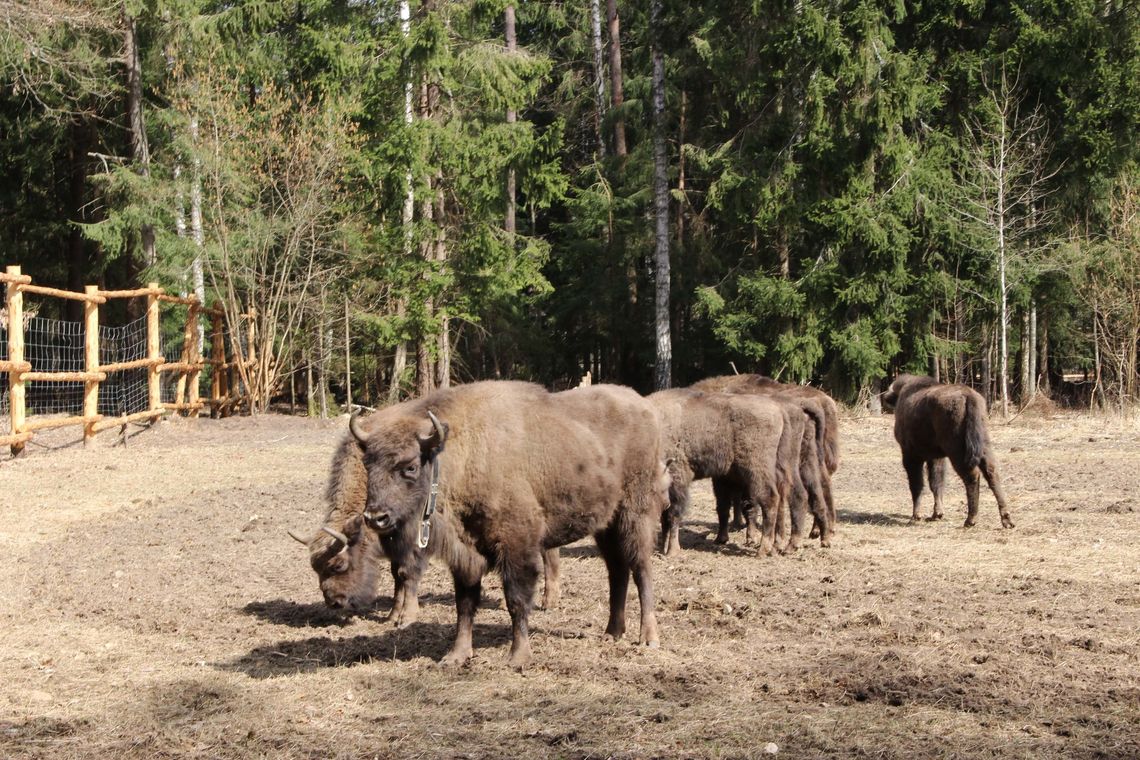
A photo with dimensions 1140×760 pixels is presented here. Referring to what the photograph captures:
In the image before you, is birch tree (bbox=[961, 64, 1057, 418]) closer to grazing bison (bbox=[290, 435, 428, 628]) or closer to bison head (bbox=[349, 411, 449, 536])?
grazing bison (bbox=[290, 435, 428, 628])

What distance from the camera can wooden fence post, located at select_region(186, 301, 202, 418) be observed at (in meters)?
24.5

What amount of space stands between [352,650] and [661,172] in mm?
23304

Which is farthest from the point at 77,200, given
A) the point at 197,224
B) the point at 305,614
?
the point at 305,614

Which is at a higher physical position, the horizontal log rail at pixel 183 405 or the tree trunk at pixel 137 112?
the tree trunk at pixel 137 112

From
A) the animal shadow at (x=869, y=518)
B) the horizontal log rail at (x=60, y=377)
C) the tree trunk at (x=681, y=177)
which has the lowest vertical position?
the animal shadow at (x=869, y=518)

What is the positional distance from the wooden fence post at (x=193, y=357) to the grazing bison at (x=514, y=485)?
1759 cm

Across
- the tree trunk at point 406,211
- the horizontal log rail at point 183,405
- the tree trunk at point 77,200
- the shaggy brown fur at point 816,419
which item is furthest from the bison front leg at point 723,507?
the tree trunk at point 77,200

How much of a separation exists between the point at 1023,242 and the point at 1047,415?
5.78 meters

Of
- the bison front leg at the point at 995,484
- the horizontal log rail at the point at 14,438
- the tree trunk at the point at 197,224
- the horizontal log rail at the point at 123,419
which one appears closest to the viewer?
the bison front leg at the point at 995,484

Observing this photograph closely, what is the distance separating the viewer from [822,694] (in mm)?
6637

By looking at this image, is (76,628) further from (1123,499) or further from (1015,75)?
(1015,75)

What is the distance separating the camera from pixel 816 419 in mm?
13102

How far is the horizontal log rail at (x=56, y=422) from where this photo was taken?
1792cm

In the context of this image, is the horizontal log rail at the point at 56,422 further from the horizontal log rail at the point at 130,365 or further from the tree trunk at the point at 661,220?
the tree trunk at the point at 661,220
